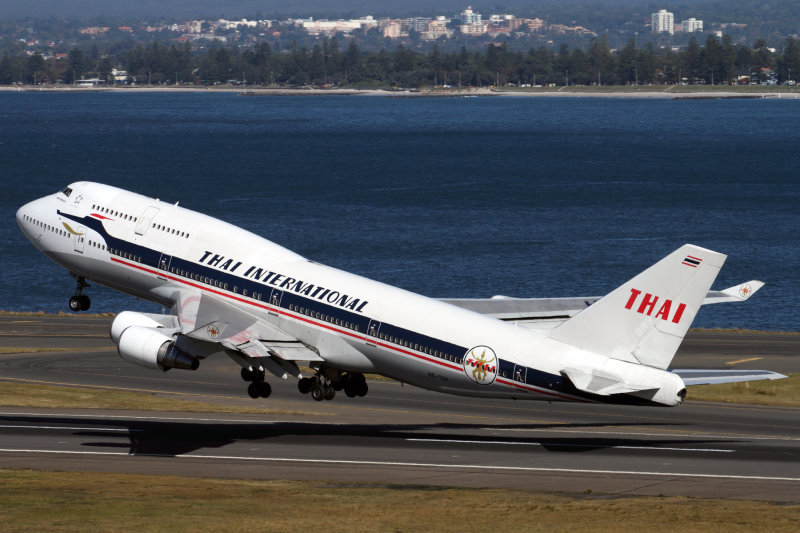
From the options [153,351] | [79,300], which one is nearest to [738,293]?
[153,351]

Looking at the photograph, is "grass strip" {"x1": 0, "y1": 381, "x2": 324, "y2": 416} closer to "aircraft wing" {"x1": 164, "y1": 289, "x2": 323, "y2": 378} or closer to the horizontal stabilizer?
→ "aircraft wing" {"x1": 164, "y1": 289, "x2": 323, "y2": 378}

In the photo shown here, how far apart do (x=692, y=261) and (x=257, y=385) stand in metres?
22.3

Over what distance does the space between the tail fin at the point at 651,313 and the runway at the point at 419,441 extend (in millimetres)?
5812

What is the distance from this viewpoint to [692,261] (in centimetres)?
4575


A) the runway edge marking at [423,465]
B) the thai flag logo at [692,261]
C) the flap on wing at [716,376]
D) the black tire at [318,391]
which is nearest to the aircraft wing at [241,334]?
the black tire at [318,391]

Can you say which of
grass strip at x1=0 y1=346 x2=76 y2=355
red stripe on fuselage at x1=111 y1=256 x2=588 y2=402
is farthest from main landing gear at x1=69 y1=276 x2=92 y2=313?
grass strip at x1=0 y1=346 x2=76 y2=355

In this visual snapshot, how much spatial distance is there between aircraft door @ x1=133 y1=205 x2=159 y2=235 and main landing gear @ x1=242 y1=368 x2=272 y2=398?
8.88 meters

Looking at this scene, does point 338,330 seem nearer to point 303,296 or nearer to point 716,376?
point 303,296

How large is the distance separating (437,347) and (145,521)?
50.2ft

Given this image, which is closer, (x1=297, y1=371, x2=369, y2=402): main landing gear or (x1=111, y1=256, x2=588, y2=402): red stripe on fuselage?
(x1=111, y1=256, x2=588, y2=402): red stripe on fuselage

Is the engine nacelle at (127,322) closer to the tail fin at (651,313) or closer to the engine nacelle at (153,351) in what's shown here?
the engine nacelle at (153,351)

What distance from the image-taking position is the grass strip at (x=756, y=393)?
76562 mm

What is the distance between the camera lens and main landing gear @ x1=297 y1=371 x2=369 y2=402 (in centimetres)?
5900

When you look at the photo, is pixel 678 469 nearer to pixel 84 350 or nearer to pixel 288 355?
pixel 288 355
